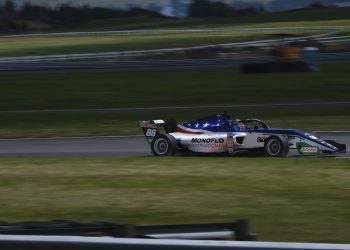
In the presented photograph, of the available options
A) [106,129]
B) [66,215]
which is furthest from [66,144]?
[66,215]

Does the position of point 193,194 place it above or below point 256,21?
below

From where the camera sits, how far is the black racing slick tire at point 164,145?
15516 mm

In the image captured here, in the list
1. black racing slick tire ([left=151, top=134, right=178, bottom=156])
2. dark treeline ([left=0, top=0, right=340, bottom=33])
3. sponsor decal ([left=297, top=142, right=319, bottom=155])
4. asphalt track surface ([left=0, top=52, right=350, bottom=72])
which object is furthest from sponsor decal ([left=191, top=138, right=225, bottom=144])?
dark treeline ([left=0, top=0, right=340, bottom=33])

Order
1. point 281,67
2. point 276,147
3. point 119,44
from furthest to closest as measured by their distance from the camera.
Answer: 1. point 119,44
2. point 281,67
3. point 276,147

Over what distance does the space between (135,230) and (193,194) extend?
14.7 ft

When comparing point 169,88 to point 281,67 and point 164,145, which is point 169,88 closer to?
point 281,67

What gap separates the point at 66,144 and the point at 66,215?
1070 centimetres

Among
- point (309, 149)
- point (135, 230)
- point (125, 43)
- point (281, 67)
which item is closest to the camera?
point (135, 230)

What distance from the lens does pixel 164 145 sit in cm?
1559

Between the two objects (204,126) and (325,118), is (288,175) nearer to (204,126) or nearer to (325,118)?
(204,126)

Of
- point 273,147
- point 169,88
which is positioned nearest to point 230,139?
point 273,147

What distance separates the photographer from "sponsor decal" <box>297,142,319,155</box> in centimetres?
1439

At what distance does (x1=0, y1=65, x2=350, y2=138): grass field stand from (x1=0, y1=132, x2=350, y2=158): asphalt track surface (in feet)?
3.28

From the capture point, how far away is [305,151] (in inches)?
571
